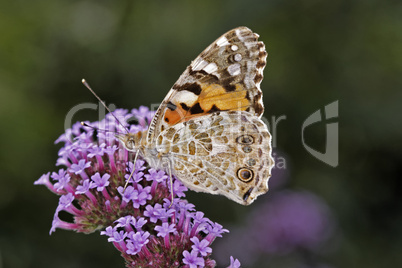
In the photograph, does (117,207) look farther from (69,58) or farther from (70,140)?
(69,58)

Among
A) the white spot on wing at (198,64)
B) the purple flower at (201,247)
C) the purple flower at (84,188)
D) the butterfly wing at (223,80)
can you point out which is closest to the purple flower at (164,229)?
the purple flower at (201,247)

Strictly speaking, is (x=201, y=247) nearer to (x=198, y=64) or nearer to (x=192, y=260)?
(x=192, y=260)

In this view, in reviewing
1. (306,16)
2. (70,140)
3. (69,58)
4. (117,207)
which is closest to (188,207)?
(117,207)

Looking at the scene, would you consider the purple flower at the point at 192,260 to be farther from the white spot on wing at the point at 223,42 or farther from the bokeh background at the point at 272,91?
the bokeh background at the point at 272,91

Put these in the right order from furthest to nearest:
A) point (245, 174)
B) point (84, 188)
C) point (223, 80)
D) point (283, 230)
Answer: point (283, 230) → point (223, 80) → point (245, 174) → point (84, 188)

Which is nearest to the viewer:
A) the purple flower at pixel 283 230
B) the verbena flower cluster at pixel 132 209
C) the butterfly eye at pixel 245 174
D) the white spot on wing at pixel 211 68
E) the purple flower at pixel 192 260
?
the purple flower at pixel 192 260

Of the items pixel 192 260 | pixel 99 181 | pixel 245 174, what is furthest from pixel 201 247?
pixel 99 181
